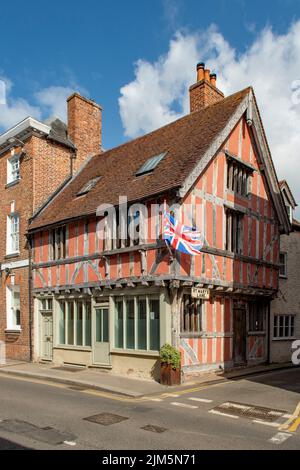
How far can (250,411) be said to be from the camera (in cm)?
927

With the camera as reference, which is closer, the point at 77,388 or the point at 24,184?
the point at 77,388

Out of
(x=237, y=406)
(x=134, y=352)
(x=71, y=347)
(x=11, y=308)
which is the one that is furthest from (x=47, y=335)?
(x=237, y=406)

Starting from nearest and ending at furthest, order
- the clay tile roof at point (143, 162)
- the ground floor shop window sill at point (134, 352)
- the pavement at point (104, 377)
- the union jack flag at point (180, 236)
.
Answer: the pavement at point (104, 377) → the union jack flag at point (180, 236) → the ground floor shop window sill at point (134, 352) → the clay tile roof at point (143, 162)

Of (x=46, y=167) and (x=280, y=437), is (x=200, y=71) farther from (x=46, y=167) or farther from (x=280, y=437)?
(x=280, y=437)

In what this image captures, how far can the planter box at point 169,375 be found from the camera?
12297 mm

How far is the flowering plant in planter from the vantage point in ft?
40.4

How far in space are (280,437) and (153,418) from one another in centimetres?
237

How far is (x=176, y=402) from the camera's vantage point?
10148 millimetres

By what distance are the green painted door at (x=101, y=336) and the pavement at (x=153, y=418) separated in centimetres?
250

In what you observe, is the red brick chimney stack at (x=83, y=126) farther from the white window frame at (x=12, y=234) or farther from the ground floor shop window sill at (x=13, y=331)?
the ground floor shop window sill at (x=13, y=331)

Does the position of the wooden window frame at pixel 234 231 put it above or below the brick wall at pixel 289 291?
above

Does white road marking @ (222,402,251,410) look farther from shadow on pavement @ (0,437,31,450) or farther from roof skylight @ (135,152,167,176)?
roof skylight @ (135,152,167,176)

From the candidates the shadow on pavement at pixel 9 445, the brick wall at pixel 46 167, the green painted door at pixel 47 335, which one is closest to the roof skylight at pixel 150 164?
the brick wall at pixel 46 167
